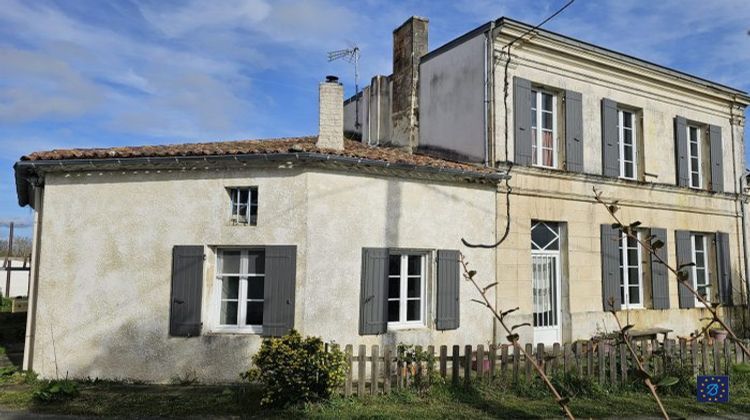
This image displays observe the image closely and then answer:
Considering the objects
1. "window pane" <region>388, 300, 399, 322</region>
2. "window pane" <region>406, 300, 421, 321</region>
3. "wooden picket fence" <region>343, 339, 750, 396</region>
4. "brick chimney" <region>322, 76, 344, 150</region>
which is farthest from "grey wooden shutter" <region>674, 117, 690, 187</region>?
"brick chimney" <region>322, 76, 344, 150</region>

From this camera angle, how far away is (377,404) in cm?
686

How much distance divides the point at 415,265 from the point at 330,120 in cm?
297

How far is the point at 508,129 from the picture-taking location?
10.4 meters

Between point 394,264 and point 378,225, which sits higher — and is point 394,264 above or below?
below

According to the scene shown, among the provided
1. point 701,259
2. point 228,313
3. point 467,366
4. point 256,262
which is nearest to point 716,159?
point 701,259

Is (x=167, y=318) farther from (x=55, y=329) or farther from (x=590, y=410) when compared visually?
(x=590, y=410)

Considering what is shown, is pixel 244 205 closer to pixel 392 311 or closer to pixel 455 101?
pixel 392 311

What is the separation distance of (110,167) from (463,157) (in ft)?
21.5

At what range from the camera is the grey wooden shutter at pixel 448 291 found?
9109 millimetres

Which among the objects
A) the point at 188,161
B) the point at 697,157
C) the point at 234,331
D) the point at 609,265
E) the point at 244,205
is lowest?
the point at 234,331

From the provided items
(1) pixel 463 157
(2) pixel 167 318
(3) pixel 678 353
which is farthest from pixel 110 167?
(3) pixel 678 353

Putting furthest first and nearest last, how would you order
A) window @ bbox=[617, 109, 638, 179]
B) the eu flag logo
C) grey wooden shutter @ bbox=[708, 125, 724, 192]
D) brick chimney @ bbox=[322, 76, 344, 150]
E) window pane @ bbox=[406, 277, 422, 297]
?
1. grey wooden shutter @ bbox=[708, 125, 724, 192]
2. window @ bbox=[617, 109, 638, 179]
3. window pane @ bbox=[406, 277, 422, 297]
4. brick chimney @ bbox=[322, 76, 344, 150]
5. the eu flag logo

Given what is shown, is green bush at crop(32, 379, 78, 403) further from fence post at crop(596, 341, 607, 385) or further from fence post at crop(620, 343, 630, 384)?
fence post at crop(620, 343, 630, 384)

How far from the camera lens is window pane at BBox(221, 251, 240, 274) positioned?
859 centimetres
